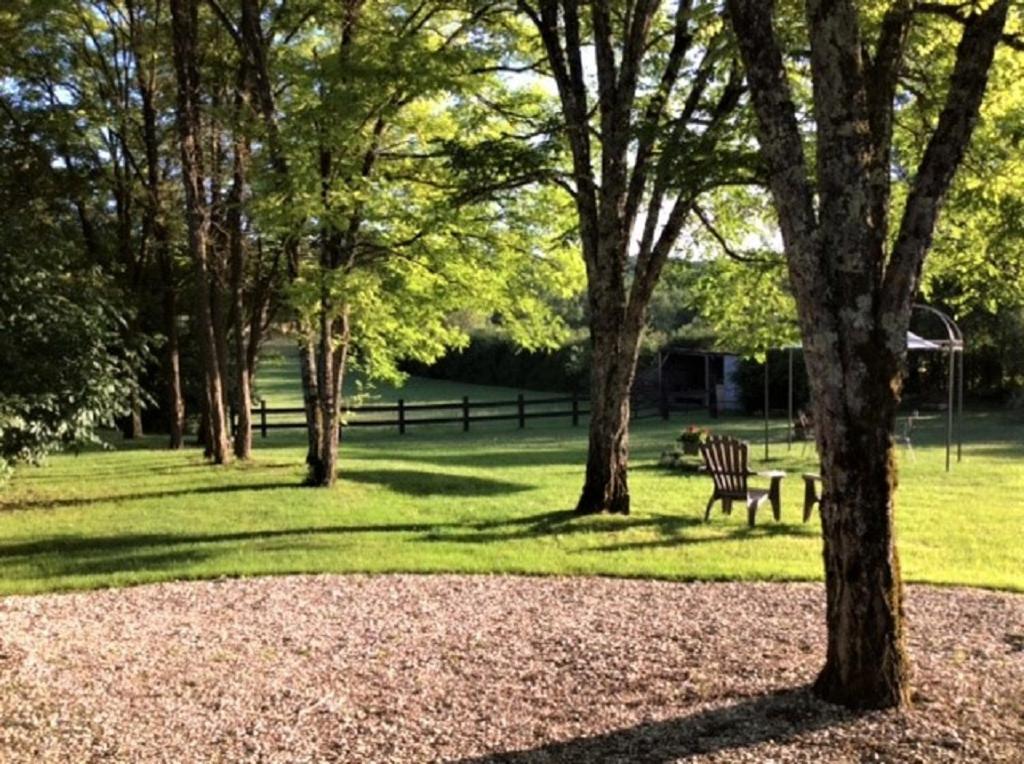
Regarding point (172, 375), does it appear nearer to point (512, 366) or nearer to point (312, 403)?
point (312, 403)

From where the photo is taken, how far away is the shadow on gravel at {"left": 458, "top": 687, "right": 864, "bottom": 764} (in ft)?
13.3

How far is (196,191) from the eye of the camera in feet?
56.1

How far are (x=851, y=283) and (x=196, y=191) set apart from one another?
1510 cm

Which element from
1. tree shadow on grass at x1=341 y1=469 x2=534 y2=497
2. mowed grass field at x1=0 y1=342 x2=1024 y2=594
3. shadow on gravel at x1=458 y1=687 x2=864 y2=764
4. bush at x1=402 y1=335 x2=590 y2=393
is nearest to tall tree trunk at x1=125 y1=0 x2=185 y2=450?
mowed grass field at x1=0 y1=342 x2=1024 y2=594

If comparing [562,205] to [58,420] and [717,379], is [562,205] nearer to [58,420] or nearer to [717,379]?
[58,420]

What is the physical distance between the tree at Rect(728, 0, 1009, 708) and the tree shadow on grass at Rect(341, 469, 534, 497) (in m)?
9.57

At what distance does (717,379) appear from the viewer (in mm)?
40406

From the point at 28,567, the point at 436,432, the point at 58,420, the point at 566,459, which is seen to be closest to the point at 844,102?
the point at 28,567

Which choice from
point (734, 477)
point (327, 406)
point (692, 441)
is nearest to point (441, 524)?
point (734, 477)

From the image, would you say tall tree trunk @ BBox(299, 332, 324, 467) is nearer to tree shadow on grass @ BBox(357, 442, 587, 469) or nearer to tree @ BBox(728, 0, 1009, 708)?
tree shadow on grass @ BBox(357, 442, 587, 469)

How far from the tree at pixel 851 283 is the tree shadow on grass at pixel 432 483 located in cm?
957

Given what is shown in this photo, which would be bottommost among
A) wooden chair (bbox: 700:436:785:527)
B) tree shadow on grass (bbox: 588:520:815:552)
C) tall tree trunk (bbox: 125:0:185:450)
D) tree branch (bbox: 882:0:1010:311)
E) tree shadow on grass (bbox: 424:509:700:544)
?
tree shadow on grass (bbox: 588:520:815:552)

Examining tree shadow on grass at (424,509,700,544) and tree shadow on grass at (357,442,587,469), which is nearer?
tree shadow on grass at (424,509,700,544)

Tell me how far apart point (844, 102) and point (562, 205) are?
1023 cm
